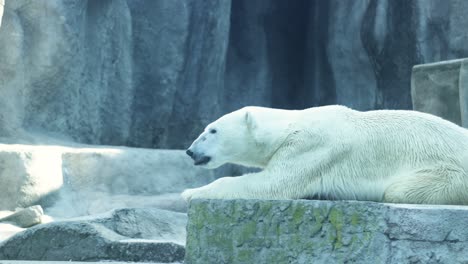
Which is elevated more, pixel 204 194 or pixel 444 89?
pixel 444 89

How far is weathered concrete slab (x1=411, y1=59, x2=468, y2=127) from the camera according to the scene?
23.0ft

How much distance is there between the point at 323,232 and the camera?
3008 millimetres

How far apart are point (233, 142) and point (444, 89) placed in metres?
3.86

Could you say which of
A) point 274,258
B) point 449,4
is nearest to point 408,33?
point 449,4

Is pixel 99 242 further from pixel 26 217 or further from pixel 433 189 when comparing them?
pixel 26 217

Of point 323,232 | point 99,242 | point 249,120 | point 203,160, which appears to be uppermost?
point 249,120

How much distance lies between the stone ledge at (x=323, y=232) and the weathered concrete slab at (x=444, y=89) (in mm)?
4196

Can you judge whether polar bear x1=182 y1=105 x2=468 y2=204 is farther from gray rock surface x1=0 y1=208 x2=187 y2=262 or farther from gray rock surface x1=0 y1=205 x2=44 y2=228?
gray rock surface x1=0 y1=205 x2=44 y2=228

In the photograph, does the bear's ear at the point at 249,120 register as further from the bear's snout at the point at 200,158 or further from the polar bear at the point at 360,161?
the bear's snout at the point at 200,158

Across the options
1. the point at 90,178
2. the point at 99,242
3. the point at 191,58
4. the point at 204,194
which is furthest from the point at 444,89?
the point at 204,194

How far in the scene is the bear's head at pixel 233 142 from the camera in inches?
146

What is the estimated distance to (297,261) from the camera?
304 centimetres

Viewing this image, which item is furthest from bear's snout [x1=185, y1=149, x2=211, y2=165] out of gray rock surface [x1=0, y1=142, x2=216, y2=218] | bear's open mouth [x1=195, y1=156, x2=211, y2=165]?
gray rock surface [x1=0, y1=142, x2=216, y2=218]

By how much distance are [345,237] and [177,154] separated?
5.71 metres
